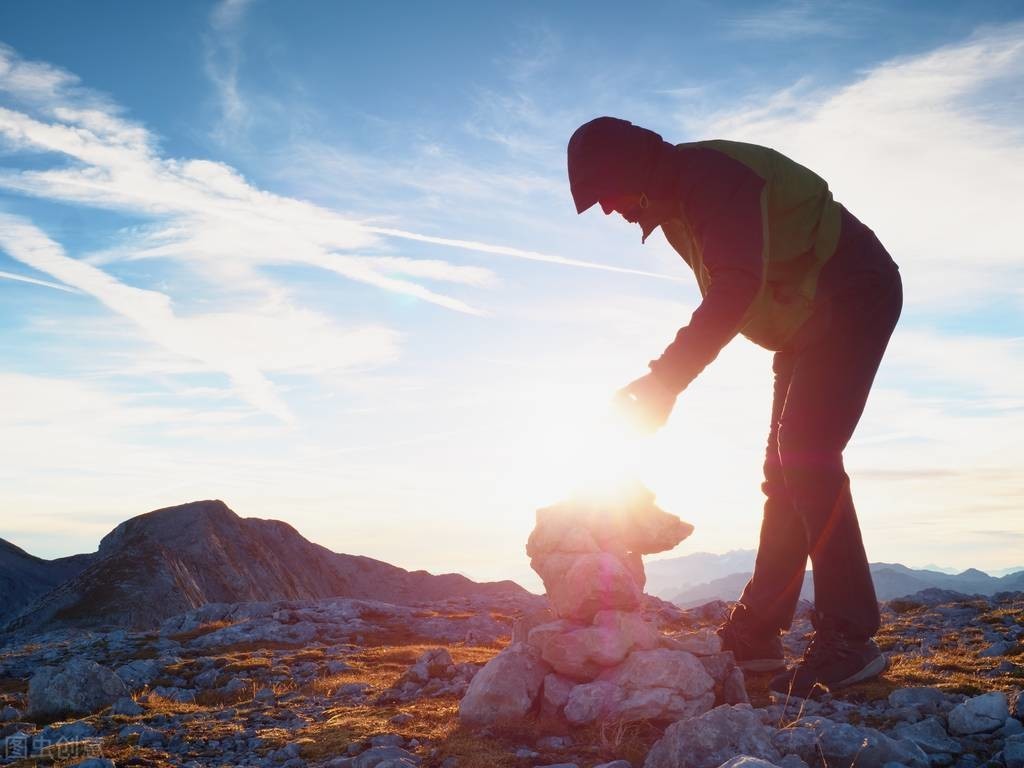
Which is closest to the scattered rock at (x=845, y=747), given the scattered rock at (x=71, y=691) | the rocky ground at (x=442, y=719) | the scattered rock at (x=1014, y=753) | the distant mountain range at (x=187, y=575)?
the rocky ground at (x=442, y=719)

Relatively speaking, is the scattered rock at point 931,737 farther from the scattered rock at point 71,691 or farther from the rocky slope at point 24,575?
the rocky slope at point 24,575

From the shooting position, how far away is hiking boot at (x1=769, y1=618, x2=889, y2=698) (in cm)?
595

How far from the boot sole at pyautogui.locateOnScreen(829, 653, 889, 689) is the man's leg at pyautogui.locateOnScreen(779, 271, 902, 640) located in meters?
0.42

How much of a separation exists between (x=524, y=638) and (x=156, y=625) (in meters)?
33.3

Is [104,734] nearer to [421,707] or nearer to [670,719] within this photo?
[421,707]

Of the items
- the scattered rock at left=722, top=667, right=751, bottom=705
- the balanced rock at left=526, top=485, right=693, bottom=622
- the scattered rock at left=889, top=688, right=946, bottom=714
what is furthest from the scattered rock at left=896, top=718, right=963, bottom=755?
the balanced rock at left=526, top=485, right=693, bottom=622

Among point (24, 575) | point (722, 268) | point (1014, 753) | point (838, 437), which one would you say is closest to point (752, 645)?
point (838, 437)

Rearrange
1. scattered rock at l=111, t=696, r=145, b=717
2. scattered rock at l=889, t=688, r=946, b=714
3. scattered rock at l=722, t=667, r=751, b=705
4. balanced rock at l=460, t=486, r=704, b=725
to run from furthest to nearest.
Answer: scattered rock at l=111, t=696, r=145, b=717 < scattered rock at l=722, t=667, r=751, b=705 < balanced rock at l=460, t=486, r=704, b=725 < scattered rock at l=889, t=688, r=946, b=714

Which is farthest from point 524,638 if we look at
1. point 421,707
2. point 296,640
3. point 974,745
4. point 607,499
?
point 296,640

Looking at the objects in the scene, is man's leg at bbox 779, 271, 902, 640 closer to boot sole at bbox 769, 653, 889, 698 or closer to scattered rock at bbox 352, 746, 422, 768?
boot sole at bbox 769, 653, 889, 698

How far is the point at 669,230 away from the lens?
5902 millimetres

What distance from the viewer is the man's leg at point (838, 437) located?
5.73 m

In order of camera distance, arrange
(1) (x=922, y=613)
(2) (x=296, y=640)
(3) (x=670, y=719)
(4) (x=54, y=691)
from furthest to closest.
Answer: (2) (x=296, y=640) < (1) (x=922, y=613) < (4) (x=54, y=691) < (3) (x=670, y=719)

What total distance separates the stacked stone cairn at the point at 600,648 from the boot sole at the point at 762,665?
1.77 ft
